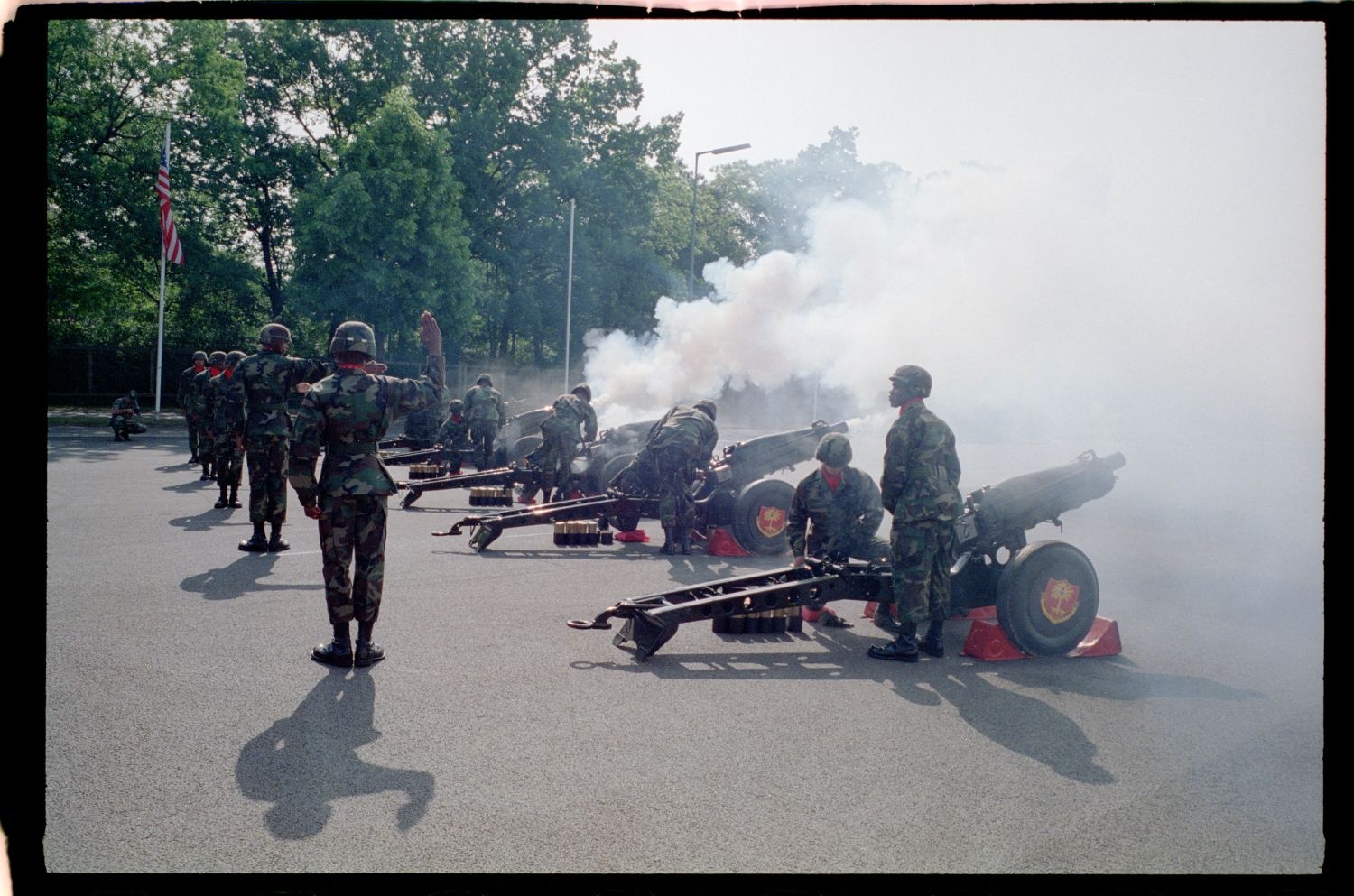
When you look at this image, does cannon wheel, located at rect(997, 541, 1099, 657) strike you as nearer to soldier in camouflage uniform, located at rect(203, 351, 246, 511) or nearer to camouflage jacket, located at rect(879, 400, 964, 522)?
camouflage jacket, located at rect(879, 400, 964, 522)

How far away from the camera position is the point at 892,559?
663 cm

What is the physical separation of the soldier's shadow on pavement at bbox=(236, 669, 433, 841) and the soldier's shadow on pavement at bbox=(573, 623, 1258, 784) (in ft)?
5.02

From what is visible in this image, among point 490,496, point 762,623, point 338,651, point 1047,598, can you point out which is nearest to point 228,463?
point 490,496

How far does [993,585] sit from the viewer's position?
726 cm

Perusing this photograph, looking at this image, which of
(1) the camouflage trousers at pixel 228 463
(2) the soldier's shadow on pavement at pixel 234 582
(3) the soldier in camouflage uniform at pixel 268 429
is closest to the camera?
(2) the soldier's shadow on pavement at pixel 234 582

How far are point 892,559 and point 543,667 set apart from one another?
238 centimetres

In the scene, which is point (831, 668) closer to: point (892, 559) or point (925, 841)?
point (892, 559)

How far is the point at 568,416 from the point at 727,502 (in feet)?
9.93

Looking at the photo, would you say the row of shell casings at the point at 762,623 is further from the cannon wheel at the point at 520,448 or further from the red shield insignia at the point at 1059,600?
the cannon wheel at the point at 520,448

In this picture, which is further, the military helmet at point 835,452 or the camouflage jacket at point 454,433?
the camouflage jacket at point 454,433

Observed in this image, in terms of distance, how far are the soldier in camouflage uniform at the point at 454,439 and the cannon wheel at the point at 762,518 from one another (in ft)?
24.8

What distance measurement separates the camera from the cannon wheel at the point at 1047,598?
21.3ft

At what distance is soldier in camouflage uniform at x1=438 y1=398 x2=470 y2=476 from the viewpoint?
16969 mm

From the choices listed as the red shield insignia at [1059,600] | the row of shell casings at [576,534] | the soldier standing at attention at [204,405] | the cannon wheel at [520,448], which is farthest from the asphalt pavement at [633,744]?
the cannon wheel at [520,448]
